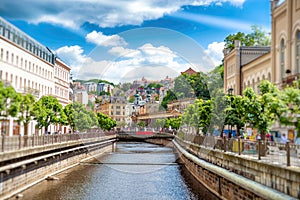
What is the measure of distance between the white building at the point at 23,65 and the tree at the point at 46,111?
2406mm

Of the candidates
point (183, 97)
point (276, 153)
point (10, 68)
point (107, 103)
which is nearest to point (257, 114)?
point (276, 153)

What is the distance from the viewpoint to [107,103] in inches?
6447

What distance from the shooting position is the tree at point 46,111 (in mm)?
46275

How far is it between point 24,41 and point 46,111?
1899 cm

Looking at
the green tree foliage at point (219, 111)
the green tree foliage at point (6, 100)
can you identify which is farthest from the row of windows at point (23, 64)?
the green tree foliage at point (219, 111)

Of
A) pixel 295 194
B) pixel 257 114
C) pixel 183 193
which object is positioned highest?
pixel 257 114

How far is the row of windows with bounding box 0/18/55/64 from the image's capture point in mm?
56131

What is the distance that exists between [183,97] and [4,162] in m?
97.0

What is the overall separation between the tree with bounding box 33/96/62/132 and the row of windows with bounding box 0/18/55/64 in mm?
9961

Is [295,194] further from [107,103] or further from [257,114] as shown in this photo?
[107,103]

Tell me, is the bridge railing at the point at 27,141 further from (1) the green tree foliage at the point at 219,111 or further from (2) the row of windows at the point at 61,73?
(2) the row of windows at the point at 61,73

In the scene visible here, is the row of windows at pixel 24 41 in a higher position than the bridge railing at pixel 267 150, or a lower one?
higher

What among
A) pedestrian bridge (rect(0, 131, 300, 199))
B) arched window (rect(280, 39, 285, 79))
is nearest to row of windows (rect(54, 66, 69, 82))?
pedestrian bridge (rect(0, 131, 300, 199))

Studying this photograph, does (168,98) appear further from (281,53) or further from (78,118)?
(281,53)
